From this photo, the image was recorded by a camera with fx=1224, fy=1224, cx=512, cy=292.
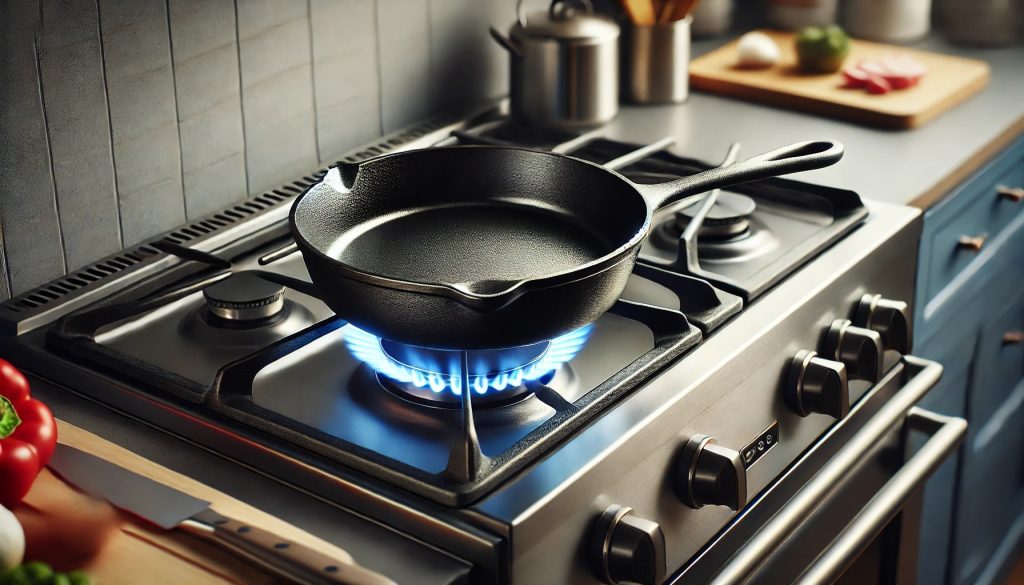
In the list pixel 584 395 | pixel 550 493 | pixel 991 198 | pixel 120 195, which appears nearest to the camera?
pixel 550 493

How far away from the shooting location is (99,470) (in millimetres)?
918

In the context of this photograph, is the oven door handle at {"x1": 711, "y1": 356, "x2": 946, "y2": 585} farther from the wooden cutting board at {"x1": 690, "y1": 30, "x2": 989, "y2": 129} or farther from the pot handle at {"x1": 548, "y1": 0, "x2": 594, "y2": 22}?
the pot handle at {"x1": 548, "y1": 0, "x2": 594, "y2": 22}

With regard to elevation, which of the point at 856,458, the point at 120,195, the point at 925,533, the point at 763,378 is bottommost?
the point at 925,533

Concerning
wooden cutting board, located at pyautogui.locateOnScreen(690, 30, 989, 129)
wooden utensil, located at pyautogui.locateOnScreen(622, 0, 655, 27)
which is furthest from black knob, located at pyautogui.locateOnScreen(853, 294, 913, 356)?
wooden utensil, located at pyautogui.locateOnScreen(622, 0, 655, 27)

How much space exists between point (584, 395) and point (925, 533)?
36.2 inches

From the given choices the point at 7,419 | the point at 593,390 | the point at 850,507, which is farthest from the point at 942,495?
the point at 7,419

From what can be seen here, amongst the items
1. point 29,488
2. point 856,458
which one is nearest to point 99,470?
point 29,488

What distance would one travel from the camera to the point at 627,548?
2.97ft

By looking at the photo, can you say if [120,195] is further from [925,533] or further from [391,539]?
[925,533]

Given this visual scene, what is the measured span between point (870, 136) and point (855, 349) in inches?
22.0

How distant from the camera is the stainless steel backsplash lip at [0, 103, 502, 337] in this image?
114 cm

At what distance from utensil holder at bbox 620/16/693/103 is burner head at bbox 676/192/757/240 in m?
0.48

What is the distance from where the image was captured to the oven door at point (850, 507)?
42.4 inches

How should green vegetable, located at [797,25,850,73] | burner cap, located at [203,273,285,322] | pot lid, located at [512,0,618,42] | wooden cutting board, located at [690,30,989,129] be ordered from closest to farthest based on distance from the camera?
burner cap, located at [203,273,285,322] → pot lid, located at [512,0,618,42] → wooden cutting board, located at [690,30,989,129] → green vegetable, located at [797,25,850,73]
